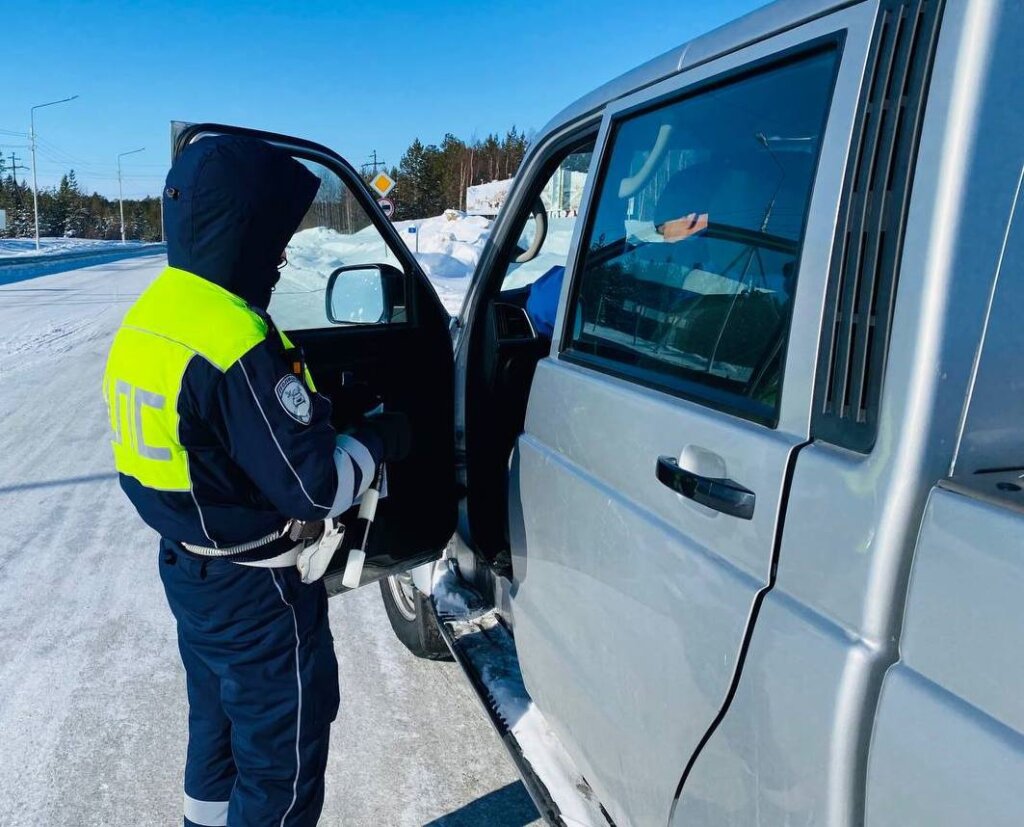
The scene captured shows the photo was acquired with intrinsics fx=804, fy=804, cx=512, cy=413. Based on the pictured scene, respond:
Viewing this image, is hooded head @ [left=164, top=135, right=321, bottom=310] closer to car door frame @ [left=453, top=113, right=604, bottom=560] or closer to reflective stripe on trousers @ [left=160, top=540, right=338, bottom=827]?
reflective stripe on trousers @ [left=160, top=540, right=338, bottom=827]

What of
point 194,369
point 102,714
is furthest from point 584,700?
point 102,714

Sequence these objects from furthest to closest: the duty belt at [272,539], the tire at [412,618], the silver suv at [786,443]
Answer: the tire at [412,618]
the duty belt at [272,539]
the silver suv at [786,443]

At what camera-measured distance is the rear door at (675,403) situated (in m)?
1.36

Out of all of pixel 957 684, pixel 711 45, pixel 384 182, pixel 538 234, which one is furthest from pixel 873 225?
pixel 384 182

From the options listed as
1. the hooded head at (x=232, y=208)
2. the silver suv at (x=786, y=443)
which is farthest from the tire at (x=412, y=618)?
the hooded head at (x=232, y=208)

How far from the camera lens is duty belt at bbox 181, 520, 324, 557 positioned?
74.1 inches

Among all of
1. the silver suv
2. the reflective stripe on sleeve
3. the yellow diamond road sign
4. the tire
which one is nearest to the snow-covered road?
the tire

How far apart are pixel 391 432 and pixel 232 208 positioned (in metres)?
0.70

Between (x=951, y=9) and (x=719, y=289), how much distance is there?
0.64 metres

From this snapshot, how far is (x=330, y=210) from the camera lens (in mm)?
2865

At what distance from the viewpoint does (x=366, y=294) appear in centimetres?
312

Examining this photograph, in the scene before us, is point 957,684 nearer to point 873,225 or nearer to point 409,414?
point 873,225

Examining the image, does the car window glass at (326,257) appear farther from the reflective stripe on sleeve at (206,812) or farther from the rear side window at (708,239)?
the reflective stripe on sleeve at (206,812)

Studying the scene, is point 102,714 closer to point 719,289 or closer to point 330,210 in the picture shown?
point 330,210
